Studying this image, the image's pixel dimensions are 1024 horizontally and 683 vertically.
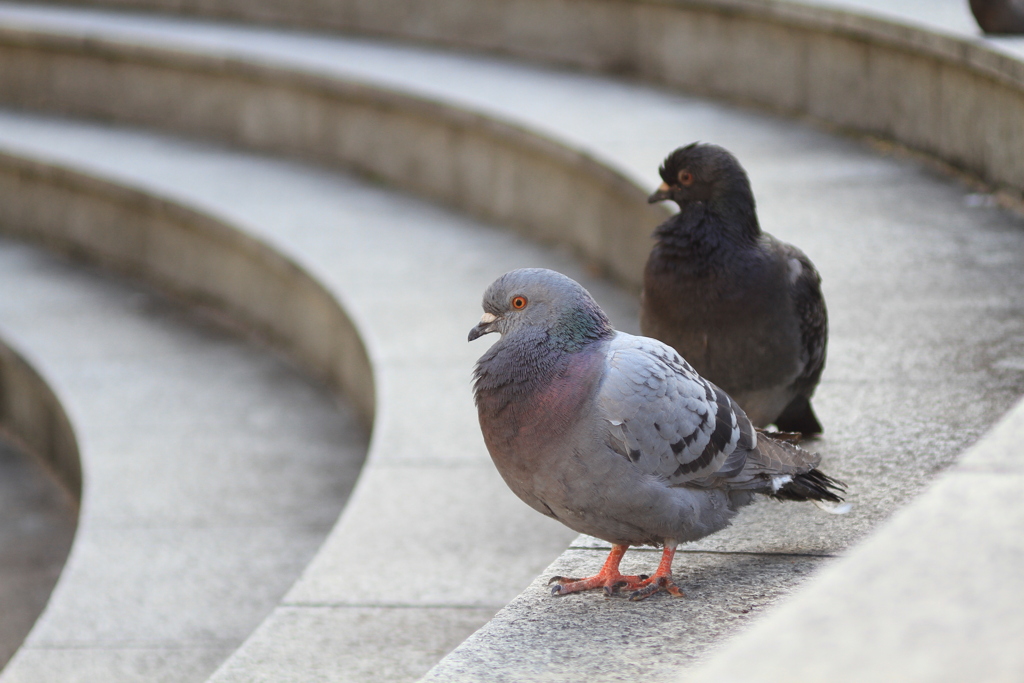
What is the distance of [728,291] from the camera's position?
121 inches

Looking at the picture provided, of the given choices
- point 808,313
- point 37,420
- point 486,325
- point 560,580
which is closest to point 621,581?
point 560,580

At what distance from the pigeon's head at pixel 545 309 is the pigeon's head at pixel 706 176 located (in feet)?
2.36

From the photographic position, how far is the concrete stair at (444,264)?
3.05 meters

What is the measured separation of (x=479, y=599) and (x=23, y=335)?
12.7 feet

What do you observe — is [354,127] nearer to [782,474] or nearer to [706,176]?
[706,176]

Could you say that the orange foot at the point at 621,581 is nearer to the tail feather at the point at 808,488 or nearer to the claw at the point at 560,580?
the claw at the point at 560,580

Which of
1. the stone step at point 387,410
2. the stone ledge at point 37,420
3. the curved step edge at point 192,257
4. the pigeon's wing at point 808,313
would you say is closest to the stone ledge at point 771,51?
the stone step at point 387,410

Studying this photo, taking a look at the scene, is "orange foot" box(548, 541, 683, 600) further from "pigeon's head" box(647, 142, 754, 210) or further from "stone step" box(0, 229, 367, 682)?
"stone step" box(0, 229, 367, 682)

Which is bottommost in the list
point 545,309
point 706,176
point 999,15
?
point 545,309

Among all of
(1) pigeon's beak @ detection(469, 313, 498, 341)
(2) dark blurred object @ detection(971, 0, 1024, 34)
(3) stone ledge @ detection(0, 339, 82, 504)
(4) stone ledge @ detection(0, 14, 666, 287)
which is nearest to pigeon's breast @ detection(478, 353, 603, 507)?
(1) pigeon's beak @ detection(469, 313, 498, 341)

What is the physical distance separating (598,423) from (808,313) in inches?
37.7

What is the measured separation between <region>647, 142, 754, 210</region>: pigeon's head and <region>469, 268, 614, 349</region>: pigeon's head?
0.72m

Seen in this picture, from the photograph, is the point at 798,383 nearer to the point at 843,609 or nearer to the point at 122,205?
the point at 843,609

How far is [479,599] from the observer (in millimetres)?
3510
